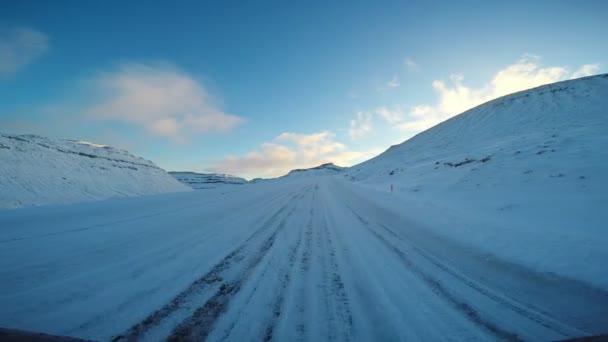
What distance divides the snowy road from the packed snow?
0.02 m

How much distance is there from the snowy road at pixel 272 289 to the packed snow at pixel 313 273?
0.02m

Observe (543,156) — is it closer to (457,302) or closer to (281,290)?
(457,302)

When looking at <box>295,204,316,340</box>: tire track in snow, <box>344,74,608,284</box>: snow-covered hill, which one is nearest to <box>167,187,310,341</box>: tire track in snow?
<box>295,204,316,340</box>: tire track in snow

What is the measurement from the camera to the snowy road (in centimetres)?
249

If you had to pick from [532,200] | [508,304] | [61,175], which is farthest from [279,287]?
[61,175]

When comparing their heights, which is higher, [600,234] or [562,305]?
[600,234]

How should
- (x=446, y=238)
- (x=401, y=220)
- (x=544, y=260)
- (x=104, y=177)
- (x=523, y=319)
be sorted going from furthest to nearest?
(x=104, y=177), (x=401, y=220), (x=446, y=238), (x=544, y=260), (x=523, y=319)

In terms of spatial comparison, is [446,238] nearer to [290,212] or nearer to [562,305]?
[562,305]

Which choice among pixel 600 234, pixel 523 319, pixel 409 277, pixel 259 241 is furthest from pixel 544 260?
pixel 259 241

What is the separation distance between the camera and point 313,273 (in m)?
3.89

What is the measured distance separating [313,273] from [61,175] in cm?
3481

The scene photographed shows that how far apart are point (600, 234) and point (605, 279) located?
91.5 inches

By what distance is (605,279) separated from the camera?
139 inches

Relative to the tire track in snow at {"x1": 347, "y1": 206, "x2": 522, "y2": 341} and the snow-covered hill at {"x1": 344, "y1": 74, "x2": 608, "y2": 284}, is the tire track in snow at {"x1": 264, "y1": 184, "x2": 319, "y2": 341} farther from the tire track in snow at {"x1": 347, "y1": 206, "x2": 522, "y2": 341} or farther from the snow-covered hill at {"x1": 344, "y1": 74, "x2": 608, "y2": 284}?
the snow-covered hill at {"x1": 344, "y1": 74, "x2": 608, "y2": 284}
